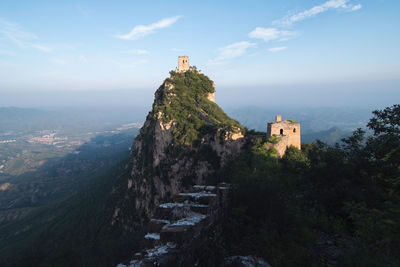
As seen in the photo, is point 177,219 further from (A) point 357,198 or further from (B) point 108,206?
(B) point 108,206

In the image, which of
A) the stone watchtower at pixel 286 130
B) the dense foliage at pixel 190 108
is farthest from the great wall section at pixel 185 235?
the dense foliage at pixel 190 108

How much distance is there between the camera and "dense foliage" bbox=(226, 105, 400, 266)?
16.7 ft

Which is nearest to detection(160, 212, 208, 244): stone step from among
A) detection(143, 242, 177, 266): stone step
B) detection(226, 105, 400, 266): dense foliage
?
detection(143, 242, 177, 266): stone step

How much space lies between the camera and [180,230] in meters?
4.42

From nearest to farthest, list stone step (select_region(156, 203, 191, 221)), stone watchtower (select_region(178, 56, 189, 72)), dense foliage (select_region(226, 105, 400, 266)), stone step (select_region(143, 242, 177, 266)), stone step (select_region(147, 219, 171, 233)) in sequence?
stone step (select_region(143, 242, 177, 266)), stone step (select_region(147, 219, 171, 233)), dense foliage (select_region(226, 105, 400, 266)), stone step (select_region(156, 203, 191, 221)), stone watchtower (select_region(178, 56, 189, 72))

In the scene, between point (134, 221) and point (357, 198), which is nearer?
point (357, 198)

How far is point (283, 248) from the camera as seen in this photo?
5.56 metres

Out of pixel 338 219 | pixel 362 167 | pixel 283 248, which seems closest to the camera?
pixel 283 248

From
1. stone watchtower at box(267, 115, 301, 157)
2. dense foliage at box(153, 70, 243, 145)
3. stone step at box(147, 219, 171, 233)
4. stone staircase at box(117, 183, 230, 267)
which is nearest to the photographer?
stone staircase at box(117, 183, 230, 267)

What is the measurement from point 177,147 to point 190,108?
29.8ft

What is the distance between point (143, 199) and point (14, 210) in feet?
254

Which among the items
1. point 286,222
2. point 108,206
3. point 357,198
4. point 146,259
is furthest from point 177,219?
point 108,206

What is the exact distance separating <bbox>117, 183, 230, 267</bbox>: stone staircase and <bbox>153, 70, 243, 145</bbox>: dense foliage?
2235cm

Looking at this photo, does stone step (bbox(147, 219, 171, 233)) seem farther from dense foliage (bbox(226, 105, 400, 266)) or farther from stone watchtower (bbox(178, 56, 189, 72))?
stone watchtower (bbox(178, 56, 189, 72))
